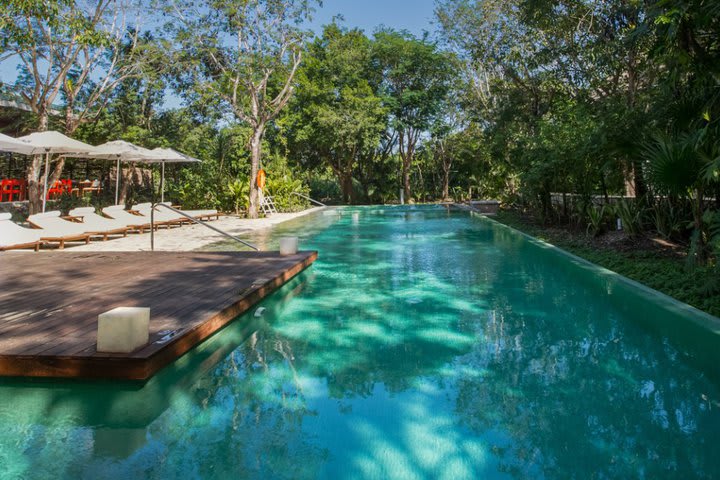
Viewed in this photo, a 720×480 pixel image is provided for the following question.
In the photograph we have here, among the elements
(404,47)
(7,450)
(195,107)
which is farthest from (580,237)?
(404,47)

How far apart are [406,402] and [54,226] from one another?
9101mm

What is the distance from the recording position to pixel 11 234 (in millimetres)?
8703

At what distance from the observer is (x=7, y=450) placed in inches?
97.1

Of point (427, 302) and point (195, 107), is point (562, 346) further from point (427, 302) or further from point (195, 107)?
point (195, 107)

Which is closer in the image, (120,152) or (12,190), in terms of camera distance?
(120,152)

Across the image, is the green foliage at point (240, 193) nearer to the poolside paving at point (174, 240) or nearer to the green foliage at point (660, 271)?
the poolside paving at point (174, 240)

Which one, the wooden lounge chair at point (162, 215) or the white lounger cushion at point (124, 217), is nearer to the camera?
the white lounger cushion at point (124, 217)

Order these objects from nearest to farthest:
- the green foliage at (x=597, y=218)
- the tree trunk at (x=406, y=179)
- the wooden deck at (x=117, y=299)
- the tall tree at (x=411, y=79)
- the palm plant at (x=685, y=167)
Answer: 1. the wooden deck at (x=117, y=299)
2. the palm plant at (x=685, y=167)
3. the green foliage at (x=597, y=218)
4. the tall tree at (x=411, y=79)
5. the tree trunk at (x=406, y=179)

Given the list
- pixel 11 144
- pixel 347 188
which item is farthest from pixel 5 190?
pixel 347 188

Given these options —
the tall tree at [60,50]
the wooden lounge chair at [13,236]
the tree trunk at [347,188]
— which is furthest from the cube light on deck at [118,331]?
the tree trunk at [347,188]

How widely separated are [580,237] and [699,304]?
18.3 ft

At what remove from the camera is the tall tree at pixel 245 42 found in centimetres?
1639

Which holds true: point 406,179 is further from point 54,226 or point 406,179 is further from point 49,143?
point 54,226

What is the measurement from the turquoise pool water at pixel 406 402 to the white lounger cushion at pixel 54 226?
6.20m
